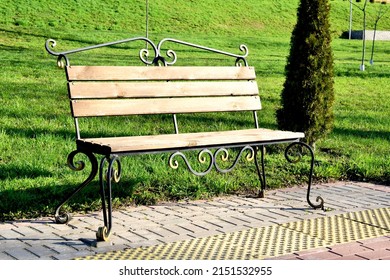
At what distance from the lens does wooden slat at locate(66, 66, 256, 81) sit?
4.93 meters

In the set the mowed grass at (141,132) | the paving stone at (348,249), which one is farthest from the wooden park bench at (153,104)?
the paving stone at (348,249)

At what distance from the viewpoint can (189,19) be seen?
121 feet

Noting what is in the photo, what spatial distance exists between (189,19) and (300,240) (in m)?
33.2

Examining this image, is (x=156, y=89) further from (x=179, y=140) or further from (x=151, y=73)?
(x=179, y=140)

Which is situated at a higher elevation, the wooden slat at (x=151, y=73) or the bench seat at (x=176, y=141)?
the wooden slat at (x=151, y=73)

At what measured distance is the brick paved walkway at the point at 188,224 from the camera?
4.09 meters

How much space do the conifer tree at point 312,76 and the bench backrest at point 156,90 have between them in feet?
5.27

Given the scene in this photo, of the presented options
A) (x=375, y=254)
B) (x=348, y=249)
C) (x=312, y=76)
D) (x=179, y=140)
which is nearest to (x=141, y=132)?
(x=312, y=76)

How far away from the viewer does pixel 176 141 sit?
15.4ft

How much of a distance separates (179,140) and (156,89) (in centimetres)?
78

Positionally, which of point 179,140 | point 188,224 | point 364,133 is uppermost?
point 179,140

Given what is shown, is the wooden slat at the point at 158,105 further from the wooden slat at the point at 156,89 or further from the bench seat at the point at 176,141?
the bench seat at the point at 176,141
